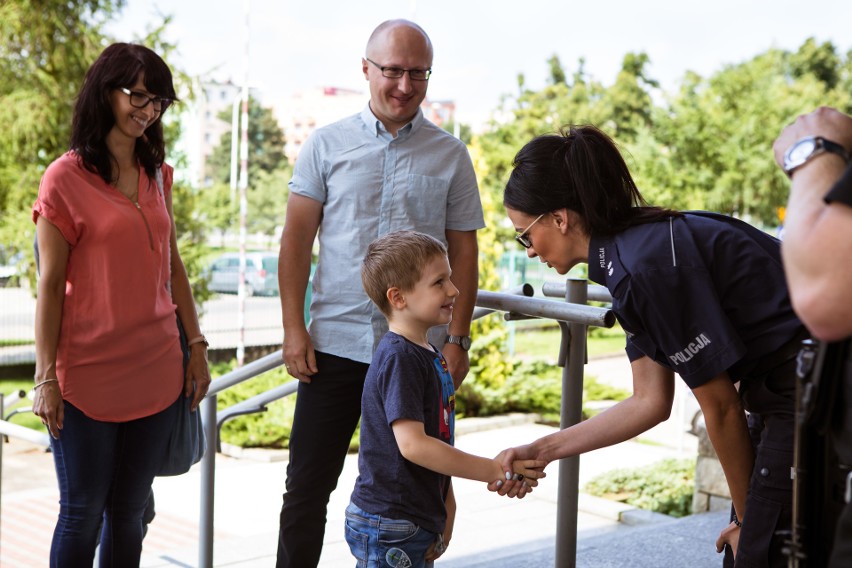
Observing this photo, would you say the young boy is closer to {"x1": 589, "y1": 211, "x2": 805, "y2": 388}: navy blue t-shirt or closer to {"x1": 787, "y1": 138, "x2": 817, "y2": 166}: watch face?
{"x1": 589, "y1": 211, "x2": 805, "y2": 388}: navy blue t-shirt

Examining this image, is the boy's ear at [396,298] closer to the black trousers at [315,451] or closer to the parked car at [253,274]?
the black trousers at [315,451]

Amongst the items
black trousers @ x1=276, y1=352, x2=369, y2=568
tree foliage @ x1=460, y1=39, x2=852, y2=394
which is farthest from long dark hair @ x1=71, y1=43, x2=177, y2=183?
tree foliage @ x1=460, y1=39, x2=852, y2=394

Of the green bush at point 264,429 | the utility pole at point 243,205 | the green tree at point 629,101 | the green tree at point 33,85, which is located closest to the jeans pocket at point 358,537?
the green bush at point 264,429

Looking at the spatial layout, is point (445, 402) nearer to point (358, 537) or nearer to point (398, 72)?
point (358, 537)

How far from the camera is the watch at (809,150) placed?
1.29m

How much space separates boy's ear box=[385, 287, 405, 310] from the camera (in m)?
2.09

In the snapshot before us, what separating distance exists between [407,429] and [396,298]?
0.29 metres

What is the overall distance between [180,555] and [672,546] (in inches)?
82.8

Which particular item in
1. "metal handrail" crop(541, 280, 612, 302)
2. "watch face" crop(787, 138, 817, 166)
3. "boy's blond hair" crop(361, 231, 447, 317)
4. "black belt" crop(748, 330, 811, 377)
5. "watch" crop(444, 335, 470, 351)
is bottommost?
"watch" crop(444, 335, 470, 351)

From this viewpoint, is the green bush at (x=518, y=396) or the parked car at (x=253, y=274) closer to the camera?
the green bush at (x=518, y=396)

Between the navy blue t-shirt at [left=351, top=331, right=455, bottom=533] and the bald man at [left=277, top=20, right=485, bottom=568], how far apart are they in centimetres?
63

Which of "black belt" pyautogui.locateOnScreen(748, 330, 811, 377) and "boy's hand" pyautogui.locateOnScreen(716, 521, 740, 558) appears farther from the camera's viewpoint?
"boy's hand" pyautogui.locateOnScreen(716, 521, 740, 558)

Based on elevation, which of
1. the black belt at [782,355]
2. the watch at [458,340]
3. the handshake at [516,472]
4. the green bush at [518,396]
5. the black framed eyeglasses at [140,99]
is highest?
the black framed eyeglasses at [140,99]

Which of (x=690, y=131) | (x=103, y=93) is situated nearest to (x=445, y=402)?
(x=103, y=93)
